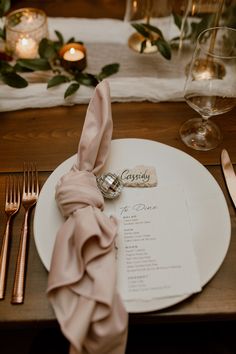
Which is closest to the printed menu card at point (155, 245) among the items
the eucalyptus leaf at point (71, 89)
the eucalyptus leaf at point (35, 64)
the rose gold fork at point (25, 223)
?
the rose gold fork at point (25, 223)

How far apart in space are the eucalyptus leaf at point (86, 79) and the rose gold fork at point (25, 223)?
23cm

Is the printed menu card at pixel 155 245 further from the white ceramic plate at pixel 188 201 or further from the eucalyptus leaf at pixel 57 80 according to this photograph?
the eucalyptus leaf at pixel 57 80

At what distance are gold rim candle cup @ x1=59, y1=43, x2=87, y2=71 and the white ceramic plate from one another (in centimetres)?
24

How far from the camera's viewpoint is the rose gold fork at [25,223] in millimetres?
564

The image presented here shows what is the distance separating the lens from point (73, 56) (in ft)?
2.88

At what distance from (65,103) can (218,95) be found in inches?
12.3

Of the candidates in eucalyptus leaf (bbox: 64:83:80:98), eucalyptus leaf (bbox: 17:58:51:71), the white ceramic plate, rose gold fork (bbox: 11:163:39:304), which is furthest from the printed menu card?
eucalyptus leaf (bbox: 17:58:51:71)

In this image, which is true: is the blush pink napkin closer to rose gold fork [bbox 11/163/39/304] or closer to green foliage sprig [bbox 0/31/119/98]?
rose gold fork [bbox 11/163/39/304]

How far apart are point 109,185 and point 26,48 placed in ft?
1.46

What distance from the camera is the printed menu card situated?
55 cm

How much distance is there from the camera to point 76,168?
645 millimetres

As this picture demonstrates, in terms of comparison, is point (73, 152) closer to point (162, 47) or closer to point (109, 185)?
point (109, 185)

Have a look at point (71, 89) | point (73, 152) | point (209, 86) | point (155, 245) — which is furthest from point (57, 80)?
point (155, 245)

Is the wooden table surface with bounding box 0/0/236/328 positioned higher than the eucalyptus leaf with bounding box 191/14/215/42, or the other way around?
the eucalyptus leaf with bounding box 191/14/215/42
